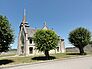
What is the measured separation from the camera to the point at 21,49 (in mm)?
47125

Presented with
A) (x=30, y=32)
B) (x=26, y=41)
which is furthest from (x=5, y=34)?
(x=30, y=32)

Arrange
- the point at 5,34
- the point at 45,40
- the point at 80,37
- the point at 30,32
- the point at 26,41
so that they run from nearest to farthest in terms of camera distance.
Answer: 1. the point at 5,34
2. the point at 45,40
3. the point at 80,37
4. the point at 26,41
5. the point at 30,32

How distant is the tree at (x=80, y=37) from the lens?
39.8 m

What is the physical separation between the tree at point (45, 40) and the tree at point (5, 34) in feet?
24.0

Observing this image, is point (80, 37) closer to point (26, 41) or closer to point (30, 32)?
point (26, 41)

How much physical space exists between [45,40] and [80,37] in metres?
14.6

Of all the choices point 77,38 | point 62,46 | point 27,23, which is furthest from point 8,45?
point 62,46

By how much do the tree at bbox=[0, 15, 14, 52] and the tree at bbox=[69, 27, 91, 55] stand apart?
72.3 ft

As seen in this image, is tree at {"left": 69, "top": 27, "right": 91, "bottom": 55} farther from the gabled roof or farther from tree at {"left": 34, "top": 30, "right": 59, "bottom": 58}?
the gabled roof

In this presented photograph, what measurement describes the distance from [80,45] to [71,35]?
4072 mm

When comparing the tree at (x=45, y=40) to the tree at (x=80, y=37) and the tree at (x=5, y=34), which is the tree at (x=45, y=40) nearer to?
the tree at (x=5, y=34)

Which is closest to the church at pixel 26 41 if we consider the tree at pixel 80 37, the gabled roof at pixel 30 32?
the gabled roof at pixel 30 32

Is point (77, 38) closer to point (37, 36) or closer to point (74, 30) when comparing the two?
point (74, 30)

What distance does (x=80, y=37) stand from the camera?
1580 inches
